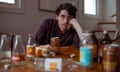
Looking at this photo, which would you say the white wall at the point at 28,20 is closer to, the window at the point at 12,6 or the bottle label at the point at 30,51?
the window at the point at 12,6

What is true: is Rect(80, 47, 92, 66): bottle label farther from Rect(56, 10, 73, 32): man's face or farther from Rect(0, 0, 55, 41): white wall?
Rect(0, 0, 55, 41): white wall

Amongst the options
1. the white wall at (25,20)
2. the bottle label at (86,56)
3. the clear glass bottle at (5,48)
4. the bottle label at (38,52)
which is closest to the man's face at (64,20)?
the white wall at (25,20)

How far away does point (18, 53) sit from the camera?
109 cm

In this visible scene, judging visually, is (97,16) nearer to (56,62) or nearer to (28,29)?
(28,29)

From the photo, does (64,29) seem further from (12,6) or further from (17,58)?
(17,58)

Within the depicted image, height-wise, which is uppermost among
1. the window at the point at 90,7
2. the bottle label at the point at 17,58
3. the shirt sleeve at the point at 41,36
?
the window at the point at 90,7

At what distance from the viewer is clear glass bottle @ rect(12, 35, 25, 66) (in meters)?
1.05

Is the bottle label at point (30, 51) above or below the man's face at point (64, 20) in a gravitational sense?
below

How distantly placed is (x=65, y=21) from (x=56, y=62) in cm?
106

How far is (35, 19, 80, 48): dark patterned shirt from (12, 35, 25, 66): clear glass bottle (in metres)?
0.69

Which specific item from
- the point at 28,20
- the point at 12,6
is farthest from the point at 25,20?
the point at 12,6

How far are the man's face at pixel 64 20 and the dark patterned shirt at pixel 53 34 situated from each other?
0.05m

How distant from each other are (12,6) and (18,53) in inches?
53.0

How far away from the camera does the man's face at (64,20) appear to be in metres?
1.90
